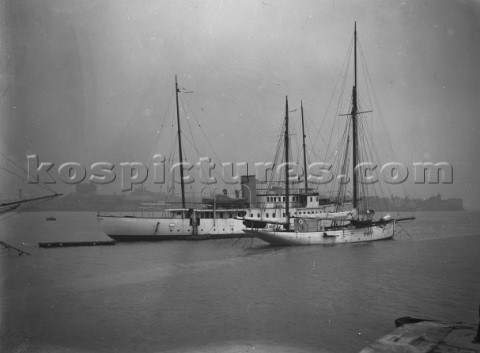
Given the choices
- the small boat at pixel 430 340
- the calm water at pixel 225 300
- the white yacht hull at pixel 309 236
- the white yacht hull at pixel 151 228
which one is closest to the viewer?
the small boat at pixel 430 340

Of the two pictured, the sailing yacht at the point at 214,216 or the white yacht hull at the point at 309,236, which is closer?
the white yacht hull at the point at 309,236

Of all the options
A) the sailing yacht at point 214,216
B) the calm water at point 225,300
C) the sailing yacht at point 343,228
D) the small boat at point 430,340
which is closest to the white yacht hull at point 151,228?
the sailing yacht at point 214,216

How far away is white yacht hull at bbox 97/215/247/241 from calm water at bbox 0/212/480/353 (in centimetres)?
1168

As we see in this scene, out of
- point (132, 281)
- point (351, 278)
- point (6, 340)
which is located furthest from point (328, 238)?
point (6, 340)

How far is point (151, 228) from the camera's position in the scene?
43.2 meters

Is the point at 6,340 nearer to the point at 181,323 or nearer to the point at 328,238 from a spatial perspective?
the point at 181,323

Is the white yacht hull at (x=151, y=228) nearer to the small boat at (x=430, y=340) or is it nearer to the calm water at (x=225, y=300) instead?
the calm water at (x=225, y=300)

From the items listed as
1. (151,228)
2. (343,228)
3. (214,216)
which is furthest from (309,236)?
(151,228)

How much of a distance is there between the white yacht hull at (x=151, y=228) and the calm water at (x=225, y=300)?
1168 centimetres

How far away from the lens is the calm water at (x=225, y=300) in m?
12.7

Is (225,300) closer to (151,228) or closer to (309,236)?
(309,236)

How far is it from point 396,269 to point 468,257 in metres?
9.97

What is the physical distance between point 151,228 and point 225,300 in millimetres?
27102

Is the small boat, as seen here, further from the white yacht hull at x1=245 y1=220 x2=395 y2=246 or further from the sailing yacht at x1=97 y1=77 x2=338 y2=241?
the sailing yacht at x1=97 y1=77 x2=338 y2=241
